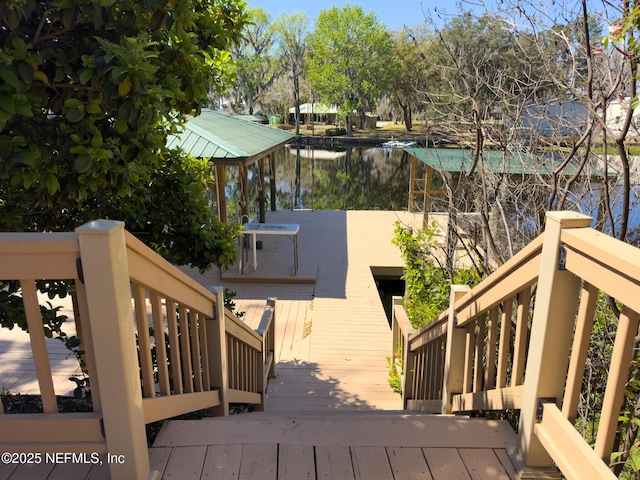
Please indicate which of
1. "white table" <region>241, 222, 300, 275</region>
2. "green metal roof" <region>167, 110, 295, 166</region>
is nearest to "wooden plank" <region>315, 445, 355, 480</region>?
"green metal roof" <region>167, 110, 295, 166</region>

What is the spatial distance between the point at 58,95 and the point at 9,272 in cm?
80

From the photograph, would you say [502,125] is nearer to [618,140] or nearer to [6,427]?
[618,140]

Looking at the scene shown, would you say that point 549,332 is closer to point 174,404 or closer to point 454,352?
point 454,352

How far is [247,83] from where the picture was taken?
43.3 meters

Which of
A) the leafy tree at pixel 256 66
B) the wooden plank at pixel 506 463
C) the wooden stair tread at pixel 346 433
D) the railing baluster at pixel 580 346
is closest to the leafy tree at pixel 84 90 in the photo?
the wooden stair tread at pixel 346 433

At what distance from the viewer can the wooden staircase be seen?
1.84 metres

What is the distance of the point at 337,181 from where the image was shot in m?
22.4

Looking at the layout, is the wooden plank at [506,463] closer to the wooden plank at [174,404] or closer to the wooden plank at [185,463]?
the wooden plank at [185,463]

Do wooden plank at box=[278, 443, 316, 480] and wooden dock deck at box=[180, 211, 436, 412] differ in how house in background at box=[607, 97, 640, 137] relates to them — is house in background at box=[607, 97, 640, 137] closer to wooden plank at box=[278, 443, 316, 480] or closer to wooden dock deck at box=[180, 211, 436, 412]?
wooden plank at box=[278, 443, 316, 480]

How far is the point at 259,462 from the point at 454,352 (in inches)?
48.9

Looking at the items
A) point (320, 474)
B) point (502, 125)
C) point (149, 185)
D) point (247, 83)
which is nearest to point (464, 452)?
point (320, 474)

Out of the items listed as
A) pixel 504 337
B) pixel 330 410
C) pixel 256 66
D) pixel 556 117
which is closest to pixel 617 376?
pixel 504 337

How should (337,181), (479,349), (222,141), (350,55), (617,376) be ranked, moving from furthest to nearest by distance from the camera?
1. (350,55)
2. (337,181)
3. (222,141)
4. (479,349)
5. (617,376)

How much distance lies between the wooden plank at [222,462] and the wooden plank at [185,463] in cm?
2
